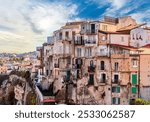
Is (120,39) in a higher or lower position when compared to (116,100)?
higher

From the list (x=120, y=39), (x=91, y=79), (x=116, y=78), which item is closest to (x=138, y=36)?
(x=120, y=39)

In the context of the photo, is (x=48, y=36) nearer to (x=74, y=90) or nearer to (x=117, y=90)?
(x=74, y=90)

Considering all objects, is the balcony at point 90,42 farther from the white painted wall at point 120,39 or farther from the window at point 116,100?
the window at point 116,100

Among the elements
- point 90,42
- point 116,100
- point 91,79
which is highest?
point 90,42

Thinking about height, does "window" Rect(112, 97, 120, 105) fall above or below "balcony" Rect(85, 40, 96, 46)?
below

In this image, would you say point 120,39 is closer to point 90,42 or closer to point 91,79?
point 90,42

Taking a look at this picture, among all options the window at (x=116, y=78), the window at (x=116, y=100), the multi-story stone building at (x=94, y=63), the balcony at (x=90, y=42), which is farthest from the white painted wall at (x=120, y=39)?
the window at (x=116, y=100)

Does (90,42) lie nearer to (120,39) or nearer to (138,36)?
(120,39)

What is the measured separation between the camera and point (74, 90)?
321 cm

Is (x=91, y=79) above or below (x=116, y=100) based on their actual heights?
above

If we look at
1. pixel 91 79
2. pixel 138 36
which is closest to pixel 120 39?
pixel 138 36

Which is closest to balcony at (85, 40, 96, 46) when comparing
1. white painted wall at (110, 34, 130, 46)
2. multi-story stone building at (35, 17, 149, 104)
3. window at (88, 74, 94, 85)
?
multi-story stone building at (35, 17, 149, 104)

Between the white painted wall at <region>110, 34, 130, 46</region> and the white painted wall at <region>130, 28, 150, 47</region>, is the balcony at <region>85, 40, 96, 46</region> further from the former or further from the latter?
the white painted wall at <region>130, 28, 150, 47</region>

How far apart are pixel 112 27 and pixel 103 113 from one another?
0.71 meters
